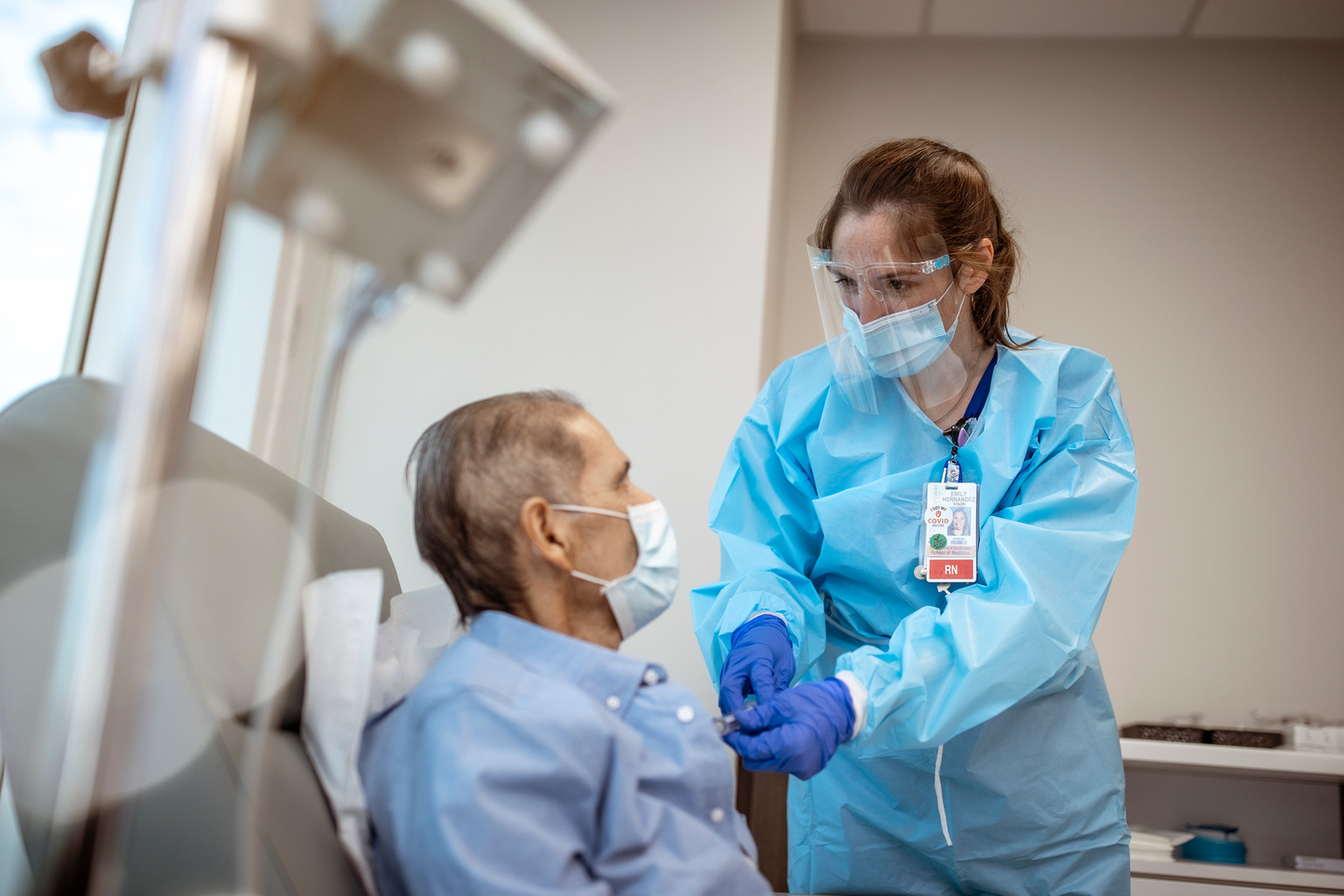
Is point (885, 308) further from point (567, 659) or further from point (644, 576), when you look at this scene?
point (567, 659)

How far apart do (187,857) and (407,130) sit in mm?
550

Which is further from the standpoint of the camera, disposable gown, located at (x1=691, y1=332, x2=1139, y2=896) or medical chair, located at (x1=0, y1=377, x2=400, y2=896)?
disposable gown, located at (x1=691, y1=332, x2=1139, y2=896)

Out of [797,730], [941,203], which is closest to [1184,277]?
[941,203]

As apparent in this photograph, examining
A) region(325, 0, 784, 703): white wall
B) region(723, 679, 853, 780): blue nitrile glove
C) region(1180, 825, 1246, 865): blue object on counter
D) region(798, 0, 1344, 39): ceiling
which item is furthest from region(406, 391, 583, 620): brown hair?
region(798, 0, 1344, 39): ceiling

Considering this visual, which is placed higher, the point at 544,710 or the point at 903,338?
the point at 903,338

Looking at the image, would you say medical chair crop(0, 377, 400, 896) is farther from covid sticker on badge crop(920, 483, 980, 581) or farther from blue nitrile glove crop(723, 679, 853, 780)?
covid sticker on badge crop(920, 483, 980, 581)

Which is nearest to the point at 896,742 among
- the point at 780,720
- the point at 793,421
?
→ the point at 780,720

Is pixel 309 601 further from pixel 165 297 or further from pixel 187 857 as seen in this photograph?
pixel 165 297

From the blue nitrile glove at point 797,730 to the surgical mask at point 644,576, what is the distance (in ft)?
0.52

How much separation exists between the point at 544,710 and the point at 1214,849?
2.14m

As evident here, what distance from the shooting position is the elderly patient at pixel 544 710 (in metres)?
0.79

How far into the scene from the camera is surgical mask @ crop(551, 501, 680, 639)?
3.54 feet

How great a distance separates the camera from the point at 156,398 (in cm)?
55

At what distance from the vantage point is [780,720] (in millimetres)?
1092
